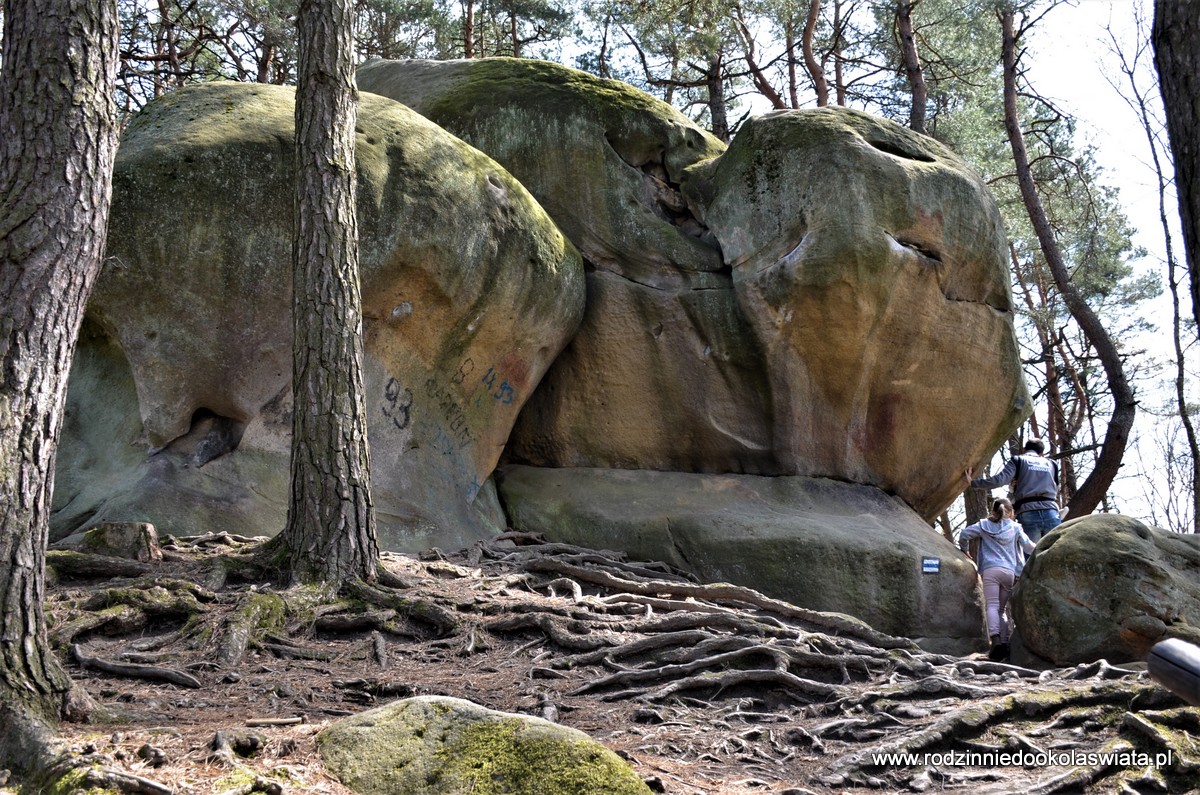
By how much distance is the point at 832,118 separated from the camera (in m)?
11.0

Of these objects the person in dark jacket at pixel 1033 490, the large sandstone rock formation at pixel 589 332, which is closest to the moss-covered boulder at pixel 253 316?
the large sandstone rock formation at pixel 589 332

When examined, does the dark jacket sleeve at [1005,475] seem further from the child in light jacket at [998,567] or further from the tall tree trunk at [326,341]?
the tall tree trunk at [326,341]

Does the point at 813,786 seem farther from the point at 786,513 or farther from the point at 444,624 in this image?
the point at 786,513

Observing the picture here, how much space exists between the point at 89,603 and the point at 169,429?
241cm

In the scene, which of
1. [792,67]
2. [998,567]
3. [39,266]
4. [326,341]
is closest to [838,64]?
[792,67]

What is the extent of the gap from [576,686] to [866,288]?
598 centimetres

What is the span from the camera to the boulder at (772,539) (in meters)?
9.96

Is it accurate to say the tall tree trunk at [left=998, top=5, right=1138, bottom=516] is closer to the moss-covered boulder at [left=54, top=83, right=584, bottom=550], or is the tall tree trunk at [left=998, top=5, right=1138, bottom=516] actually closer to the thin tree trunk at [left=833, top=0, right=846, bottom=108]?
the thin tree trunk at [left=833, top=0, right=846, bottom=108]

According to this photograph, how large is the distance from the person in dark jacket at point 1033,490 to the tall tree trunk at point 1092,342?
2.60 metres

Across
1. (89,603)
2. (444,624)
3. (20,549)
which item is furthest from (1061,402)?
(20,549)

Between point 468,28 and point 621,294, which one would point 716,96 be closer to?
point 468,28

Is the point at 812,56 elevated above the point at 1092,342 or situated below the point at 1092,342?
above

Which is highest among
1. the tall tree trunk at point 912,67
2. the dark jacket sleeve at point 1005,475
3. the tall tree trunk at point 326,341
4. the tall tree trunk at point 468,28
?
the tall tree trunk at point 468,28

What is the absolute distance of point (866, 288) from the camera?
1059cm
